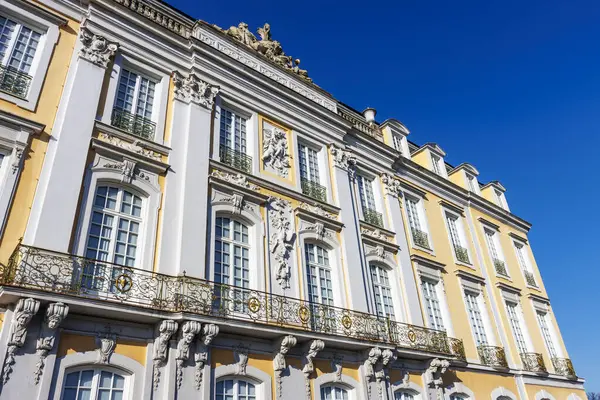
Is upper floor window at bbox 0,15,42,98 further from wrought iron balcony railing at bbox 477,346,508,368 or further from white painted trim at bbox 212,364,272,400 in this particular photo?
wrought iron balcony railing at bbox 477,346,508,368

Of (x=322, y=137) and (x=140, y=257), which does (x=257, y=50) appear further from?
(x=140, y=257)

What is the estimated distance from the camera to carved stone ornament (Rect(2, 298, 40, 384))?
6.59m

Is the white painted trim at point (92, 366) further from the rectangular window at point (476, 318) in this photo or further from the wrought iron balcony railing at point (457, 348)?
the rectangular window at point (476, 318)

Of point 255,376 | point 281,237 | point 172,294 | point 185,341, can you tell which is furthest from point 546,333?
point 172,294

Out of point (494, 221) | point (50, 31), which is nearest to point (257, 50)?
point (50, 31)

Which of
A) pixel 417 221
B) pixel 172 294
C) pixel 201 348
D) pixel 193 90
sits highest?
pixel 193 90

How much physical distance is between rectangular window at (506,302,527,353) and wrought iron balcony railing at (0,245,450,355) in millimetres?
8795

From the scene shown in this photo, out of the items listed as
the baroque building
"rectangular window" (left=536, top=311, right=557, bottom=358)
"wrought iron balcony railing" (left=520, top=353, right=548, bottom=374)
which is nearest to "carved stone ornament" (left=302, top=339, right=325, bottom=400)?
the baroque building

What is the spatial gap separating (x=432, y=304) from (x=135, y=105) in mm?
11224

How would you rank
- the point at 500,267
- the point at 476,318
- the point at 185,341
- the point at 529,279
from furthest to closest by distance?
1. the point at 529,279
2. the point at 500,267
3. the point at 476,318
4. the point at 185,341

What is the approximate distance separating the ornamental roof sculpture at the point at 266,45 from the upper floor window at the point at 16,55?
5392mm

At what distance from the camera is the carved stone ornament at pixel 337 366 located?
10365 millimetres

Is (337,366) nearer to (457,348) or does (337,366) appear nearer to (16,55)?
(457,348)

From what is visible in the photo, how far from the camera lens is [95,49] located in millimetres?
10102
